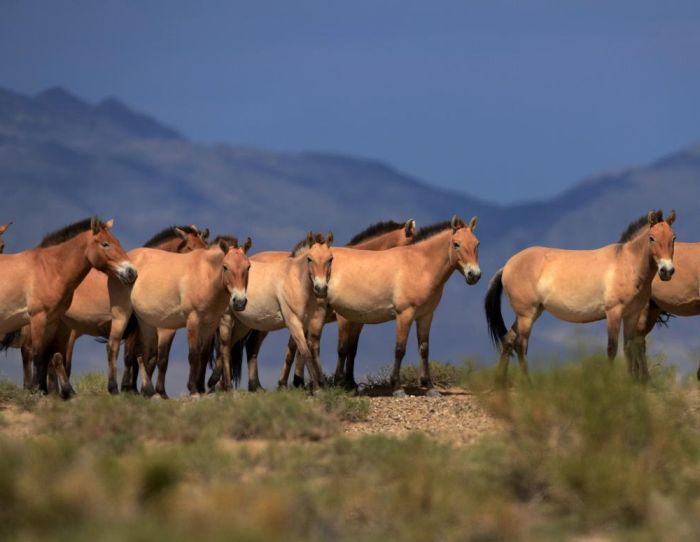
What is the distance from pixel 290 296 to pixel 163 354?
217cm

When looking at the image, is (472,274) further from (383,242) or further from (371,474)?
(371,474)

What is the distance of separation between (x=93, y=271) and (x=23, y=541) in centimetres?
1154

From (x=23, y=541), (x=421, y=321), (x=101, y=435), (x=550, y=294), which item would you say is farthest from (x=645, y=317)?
(x=23, y=541)

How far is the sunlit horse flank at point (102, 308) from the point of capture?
17719 millimetres

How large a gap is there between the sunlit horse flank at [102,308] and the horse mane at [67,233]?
100cm

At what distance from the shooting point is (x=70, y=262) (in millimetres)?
16594

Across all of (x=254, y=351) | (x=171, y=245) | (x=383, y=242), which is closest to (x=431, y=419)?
(x=254, y=351)

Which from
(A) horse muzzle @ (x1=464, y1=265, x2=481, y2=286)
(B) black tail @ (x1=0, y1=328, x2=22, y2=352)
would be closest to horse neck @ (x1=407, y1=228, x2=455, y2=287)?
(A) horse muzzle @ (x1=464, y1=265, x2=481, y2=286)

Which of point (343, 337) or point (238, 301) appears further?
point (343, 337)

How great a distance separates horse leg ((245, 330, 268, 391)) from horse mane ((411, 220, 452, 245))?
298cm

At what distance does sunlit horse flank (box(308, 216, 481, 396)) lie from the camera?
18.0 metres

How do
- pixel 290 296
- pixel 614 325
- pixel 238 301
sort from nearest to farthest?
pixel 238 301, pixel 614 325, pixel 290 296

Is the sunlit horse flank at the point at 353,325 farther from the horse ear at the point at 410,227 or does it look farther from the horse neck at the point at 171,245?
the horse neck at the point at 171,245

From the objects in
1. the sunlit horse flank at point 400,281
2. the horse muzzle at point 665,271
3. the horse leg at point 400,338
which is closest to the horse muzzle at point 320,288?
the sunlit horse flank at point 400,281
